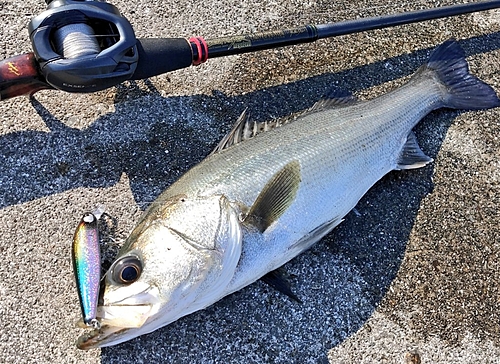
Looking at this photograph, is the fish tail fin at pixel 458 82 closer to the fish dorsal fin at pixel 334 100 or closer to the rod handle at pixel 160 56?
the fish dorsal fin at pixel 334 100

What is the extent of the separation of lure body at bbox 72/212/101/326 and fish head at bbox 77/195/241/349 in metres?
0.06

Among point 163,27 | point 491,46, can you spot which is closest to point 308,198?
point 163,27

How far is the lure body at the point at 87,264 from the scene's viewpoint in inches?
81.0

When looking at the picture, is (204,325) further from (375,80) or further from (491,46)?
(491,46)

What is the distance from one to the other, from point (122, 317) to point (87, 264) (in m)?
0.38

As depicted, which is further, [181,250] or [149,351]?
[149,351]

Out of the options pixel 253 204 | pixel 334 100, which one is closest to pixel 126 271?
pixel 253 204

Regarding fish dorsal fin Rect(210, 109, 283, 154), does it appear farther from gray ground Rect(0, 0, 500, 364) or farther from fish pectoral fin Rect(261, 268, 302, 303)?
fish pectoral fin Rect(261, 268, 302, 303)

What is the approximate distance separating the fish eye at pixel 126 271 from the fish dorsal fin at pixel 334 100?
1.38 m

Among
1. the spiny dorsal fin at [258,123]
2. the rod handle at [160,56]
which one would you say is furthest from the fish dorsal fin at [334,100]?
the rod handle at [160,56]

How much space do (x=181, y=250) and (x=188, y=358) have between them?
2.15 ft

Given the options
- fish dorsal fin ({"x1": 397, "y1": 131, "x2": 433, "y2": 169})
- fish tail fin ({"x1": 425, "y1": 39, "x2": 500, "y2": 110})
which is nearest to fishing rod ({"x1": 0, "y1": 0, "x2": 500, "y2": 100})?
fish dorsal fin ({"x1": 397, "y1": 131, "x2": 433, "y2": 169})

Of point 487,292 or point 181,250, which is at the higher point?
point 181,250

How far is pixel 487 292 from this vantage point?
110 inches
